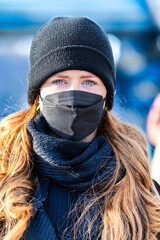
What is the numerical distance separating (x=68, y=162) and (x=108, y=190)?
0.28 meters

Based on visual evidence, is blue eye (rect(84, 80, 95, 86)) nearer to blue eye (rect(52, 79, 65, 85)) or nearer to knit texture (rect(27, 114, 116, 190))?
blue eye (rect(52, 79, 65, 85))

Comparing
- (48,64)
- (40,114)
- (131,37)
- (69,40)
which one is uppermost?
(69,40)

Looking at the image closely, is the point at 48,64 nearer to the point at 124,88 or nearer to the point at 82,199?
the point at 82,199

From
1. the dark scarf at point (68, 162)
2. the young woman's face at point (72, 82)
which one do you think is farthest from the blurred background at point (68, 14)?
the dark scarf at point (68, 162)

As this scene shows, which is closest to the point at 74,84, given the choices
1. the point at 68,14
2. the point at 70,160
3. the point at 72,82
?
the point at 72,82

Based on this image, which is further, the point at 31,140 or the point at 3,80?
the point at 3,80

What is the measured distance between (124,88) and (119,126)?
2.83 m

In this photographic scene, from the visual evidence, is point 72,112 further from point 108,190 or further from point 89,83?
point 108,190

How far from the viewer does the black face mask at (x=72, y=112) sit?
1694mm

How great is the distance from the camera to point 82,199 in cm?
166

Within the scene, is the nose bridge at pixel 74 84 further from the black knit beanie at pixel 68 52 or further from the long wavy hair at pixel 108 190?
the long wavy hair at pixel 108 190

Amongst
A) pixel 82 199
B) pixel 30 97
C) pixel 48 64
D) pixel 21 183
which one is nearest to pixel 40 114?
pixel 30 97

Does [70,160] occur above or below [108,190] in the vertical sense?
above

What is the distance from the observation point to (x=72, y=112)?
1.70 m
